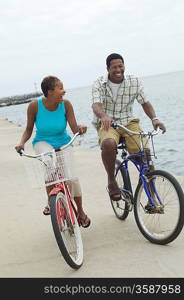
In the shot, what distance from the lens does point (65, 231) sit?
4258 mm

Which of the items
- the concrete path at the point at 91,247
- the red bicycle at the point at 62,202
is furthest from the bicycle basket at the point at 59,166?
the concrete path at the point at 91,247

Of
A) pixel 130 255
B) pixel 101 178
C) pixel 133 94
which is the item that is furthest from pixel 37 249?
pixel 101 178

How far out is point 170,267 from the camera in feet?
13.4

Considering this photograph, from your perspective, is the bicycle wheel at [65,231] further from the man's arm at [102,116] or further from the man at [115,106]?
the man's arm at [102,116]

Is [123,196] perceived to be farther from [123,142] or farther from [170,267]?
[170,267]

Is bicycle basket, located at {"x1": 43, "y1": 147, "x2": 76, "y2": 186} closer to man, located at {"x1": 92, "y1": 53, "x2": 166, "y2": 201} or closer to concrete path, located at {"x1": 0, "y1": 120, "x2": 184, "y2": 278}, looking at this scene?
man, located at {"x1": 92, "y1": 53, "x2": 166, "y2": 201}

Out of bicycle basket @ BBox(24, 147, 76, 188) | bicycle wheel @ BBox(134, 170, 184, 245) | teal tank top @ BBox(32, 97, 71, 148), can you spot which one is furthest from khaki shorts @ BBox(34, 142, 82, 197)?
bicycle wheel @ BBox(134, 170, 184, 245)

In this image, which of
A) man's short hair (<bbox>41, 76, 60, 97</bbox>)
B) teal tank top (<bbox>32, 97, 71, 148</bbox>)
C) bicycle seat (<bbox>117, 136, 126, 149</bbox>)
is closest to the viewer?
man's short hair (<bbox>41, 76, 60, 97</bbox>)

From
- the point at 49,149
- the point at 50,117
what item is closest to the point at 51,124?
the point at 50,117

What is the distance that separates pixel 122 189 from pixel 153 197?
0.63 m

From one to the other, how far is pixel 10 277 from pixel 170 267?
160 centimetres

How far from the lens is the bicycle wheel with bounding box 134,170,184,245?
424 centimetres

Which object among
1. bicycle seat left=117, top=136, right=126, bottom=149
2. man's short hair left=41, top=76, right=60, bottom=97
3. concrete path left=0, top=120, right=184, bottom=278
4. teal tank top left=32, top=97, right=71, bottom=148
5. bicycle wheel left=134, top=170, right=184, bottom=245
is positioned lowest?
concrete path left=0, top=120, right=184, bottom=278

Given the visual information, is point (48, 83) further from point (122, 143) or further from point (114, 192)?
point (114, 192)
